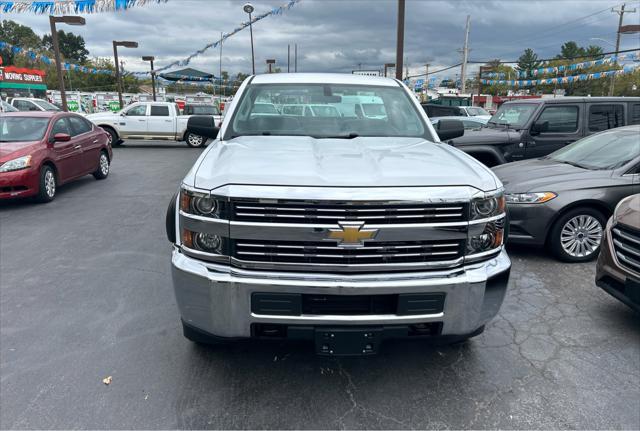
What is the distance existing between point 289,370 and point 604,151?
506cm

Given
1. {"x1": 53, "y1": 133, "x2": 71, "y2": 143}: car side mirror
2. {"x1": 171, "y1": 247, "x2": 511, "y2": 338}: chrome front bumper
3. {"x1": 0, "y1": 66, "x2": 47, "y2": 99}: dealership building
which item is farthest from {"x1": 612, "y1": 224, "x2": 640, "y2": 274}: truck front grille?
{"x1": 0, "y1": 66, "x2": 47, "y2": 99}: dealership building

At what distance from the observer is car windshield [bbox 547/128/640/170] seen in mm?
5449

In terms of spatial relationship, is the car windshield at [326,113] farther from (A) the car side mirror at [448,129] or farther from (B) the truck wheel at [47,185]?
(B) the truck wheel at [47,185]

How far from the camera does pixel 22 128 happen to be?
27.5 ft

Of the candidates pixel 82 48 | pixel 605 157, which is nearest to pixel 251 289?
pixel 605 157

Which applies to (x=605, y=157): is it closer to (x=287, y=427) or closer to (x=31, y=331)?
(x=287, y=427)

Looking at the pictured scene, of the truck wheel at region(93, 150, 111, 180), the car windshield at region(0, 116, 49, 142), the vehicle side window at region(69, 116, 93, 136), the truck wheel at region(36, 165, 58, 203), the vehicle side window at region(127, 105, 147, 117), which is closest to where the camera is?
the truck wheel at region(36, 165, 58, 203)

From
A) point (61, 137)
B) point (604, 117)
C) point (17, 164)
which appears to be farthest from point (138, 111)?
point (604, 117)

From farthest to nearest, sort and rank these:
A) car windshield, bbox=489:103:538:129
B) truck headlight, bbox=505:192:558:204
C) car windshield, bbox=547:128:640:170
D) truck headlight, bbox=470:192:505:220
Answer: car windshield, bbox=489:103:538:129, car windshield, bbox=547:128:640:170, truck headlight, bbox=505:192:558:204, truck headlight, bbox=470:192:505:220

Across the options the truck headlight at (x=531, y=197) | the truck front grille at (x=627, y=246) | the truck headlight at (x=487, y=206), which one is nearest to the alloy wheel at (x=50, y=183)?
the truck headlight at (x=531, y=197)

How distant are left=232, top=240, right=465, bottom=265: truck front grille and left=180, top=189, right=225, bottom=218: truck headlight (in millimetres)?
193

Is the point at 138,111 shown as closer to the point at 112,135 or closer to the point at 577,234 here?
the point at 112,135

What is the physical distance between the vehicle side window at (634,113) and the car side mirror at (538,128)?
1544mm

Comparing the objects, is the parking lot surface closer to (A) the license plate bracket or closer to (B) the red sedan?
(A) the license plate bracket
